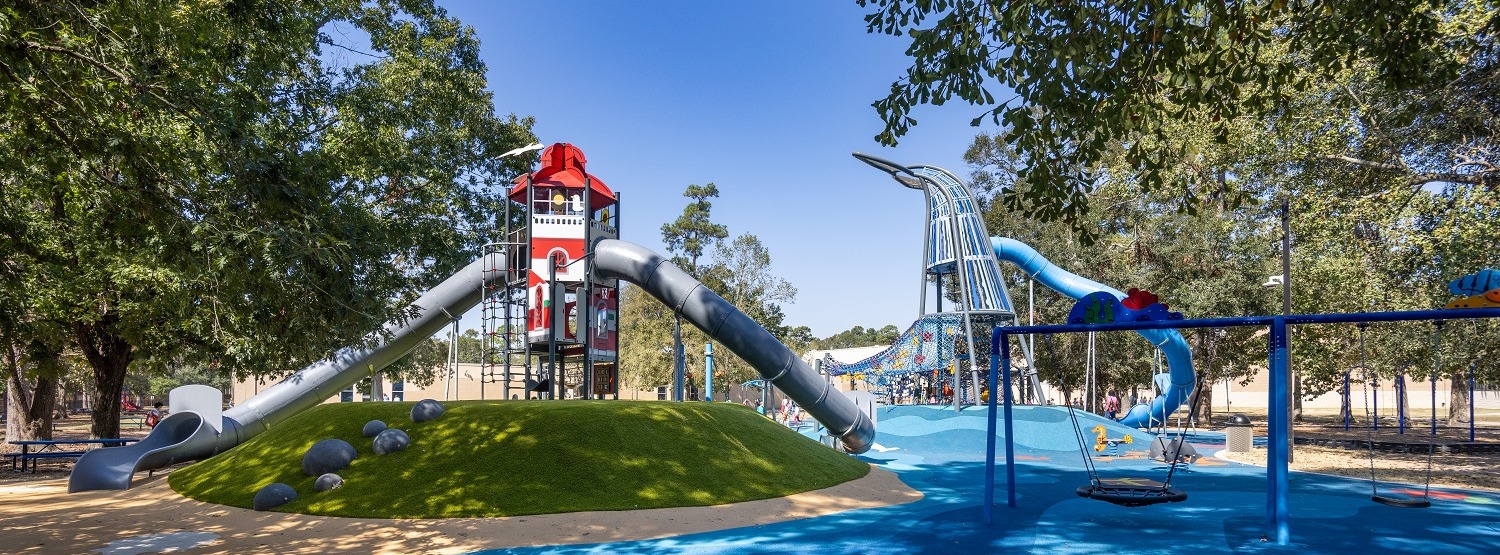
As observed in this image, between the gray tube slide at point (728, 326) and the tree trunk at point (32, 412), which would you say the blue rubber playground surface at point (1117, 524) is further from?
the tree trunk at point (32, 412)

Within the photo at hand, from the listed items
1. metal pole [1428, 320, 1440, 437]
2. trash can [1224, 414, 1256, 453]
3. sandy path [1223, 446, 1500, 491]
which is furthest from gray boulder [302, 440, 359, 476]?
trash can [1224, 414, 1256, 453]

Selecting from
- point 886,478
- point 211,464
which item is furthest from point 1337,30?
point 211,464

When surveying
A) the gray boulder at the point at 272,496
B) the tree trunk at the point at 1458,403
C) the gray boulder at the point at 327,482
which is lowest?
the tree trunk at the point at 1458,403

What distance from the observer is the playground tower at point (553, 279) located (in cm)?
1886

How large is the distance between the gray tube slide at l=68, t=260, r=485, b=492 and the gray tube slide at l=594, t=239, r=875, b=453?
12.0 feet

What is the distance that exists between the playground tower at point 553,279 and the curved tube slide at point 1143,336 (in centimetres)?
1220

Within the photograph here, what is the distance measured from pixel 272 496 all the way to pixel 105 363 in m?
12.7

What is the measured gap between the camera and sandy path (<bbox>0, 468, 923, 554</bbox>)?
1069cm

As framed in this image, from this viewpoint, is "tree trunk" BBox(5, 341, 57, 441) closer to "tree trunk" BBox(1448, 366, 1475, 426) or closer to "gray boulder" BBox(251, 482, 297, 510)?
"gray boulder" BBox(251, 482, 297, 510)

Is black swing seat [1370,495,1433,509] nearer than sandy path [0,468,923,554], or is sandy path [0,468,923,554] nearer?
sandy path [0,468,923,554]

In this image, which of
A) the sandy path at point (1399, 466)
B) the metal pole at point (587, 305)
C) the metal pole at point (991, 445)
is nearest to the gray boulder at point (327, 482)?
the metal pole at point (587, 305)

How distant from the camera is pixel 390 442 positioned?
1422cm

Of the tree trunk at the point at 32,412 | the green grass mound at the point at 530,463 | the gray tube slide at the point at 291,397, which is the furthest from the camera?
the tree trunk at the point at 32,412

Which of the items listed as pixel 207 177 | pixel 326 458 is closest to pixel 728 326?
pixel 326 458
